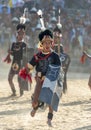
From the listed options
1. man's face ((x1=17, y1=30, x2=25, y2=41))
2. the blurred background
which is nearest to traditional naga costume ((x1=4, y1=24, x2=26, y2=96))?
man's face ((x1=17, y1=30, x2=25, y2=41))

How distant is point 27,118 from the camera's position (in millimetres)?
9148

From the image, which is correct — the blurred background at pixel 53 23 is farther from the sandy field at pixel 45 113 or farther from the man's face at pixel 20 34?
the man's face at pixel 20 34

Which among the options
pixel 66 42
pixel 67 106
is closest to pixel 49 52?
pixel 67 106

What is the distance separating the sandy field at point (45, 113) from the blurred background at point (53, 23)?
18.8 ft

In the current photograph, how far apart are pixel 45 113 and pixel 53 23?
33.8 ft

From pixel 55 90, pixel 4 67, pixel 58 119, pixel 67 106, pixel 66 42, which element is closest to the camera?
pixel 55 90

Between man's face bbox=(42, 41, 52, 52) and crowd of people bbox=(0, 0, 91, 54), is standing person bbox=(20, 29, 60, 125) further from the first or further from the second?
crowd of people bbox=(0, 0, 91, 54)

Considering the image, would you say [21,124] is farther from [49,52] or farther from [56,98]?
[49,52]

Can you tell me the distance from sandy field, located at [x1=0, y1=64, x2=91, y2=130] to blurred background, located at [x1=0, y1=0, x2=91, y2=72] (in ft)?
18.8

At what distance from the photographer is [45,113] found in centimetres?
977

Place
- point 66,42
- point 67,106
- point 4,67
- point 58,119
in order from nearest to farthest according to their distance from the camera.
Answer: point 58,119 → point 67,106 → point 4,67 → point 66,42

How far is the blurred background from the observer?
19594 mm

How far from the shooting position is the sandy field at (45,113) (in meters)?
8.47

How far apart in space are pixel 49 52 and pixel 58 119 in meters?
1.39
